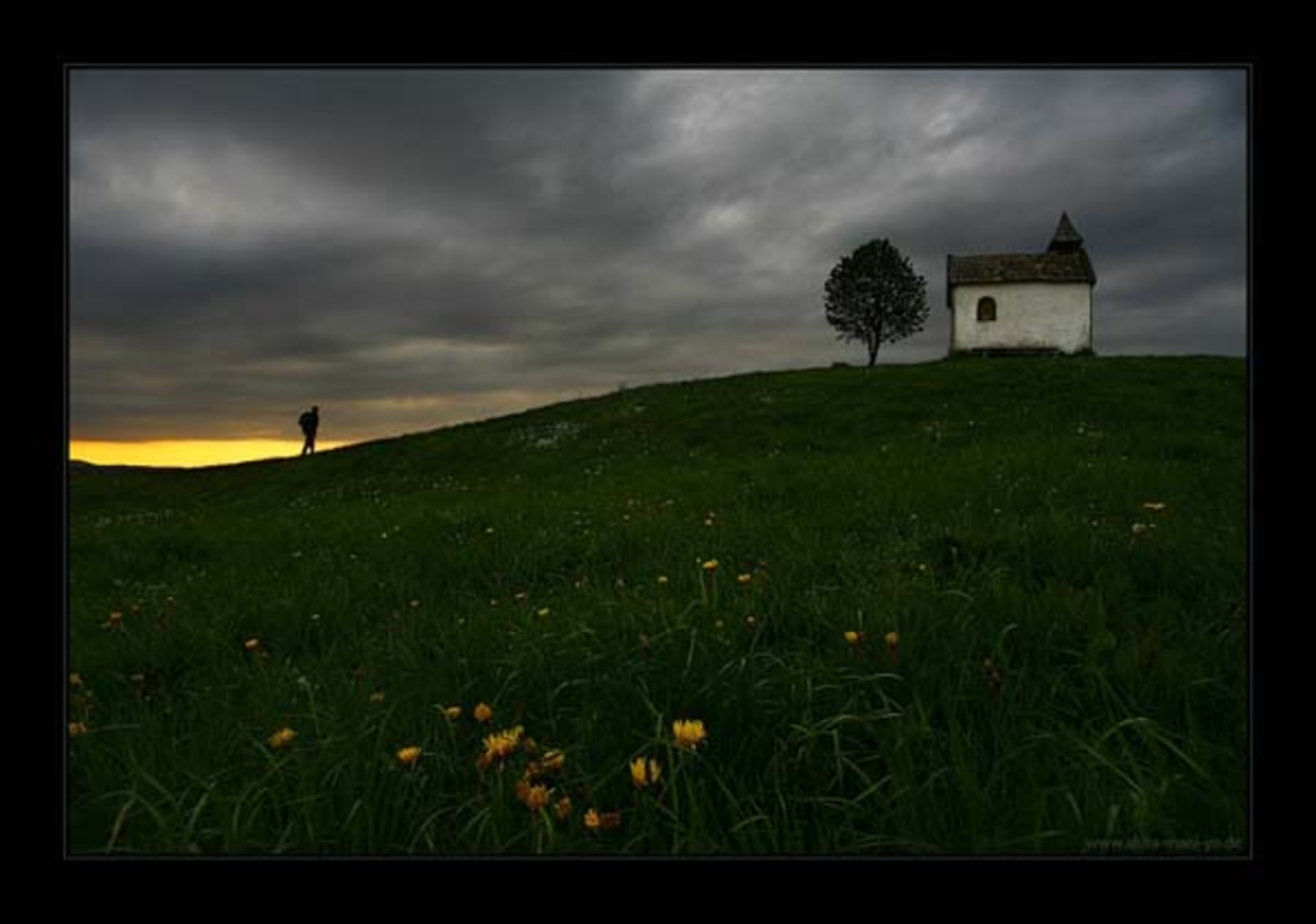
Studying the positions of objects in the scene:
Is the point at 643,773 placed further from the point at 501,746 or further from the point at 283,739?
the point at 283,739

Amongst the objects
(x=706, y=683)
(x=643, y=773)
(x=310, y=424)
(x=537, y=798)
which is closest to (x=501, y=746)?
(x=537, y=798)

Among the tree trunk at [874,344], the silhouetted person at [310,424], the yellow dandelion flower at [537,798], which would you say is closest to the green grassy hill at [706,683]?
the yellow dandelion flower at [537,798]

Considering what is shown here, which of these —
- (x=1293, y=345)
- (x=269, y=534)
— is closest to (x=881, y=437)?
(x=269, y=534)

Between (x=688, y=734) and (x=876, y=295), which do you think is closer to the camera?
(x=688, y=734)

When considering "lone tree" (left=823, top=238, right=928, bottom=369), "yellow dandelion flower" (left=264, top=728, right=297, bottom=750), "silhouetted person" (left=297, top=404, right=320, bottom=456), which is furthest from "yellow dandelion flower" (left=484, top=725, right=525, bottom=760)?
"lone tree" (left=823, top=238, right=928, bottom=369)

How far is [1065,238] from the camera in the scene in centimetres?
5553

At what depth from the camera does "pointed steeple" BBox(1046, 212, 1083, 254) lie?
55000 mm

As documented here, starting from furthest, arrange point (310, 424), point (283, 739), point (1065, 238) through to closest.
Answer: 1. point (1065, 238)
2. point (310, 424)
3. point (283, 739)

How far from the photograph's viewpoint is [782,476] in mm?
9281

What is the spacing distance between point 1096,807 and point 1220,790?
0.34 metres

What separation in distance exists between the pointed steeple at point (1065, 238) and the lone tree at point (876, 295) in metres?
11.2

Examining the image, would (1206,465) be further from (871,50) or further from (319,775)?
(319,775)

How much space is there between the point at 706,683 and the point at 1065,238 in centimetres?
6803

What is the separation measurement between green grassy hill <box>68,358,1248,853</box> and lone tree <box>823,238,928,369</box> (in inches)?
2283
